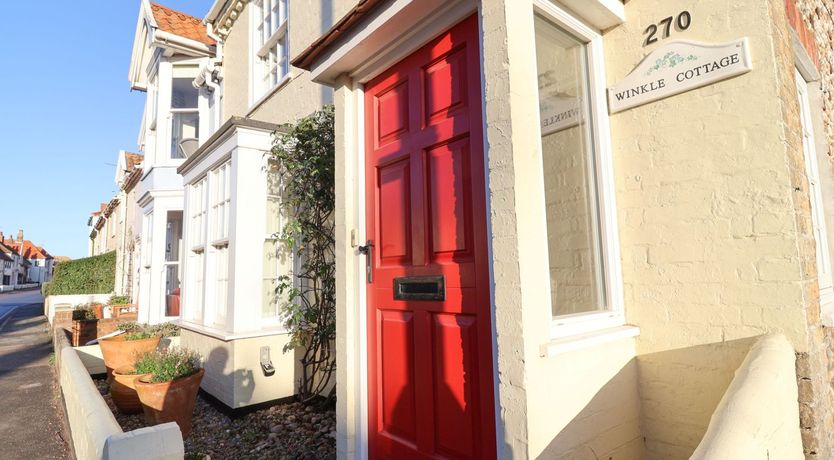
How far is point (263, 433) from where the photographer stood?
417 centimetres

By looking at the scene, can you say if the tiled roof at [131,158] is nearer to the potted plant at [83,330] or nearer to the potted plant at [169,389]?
the potted plant at [83,330]

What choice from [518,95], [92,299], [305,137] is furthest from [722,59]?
[92,299]

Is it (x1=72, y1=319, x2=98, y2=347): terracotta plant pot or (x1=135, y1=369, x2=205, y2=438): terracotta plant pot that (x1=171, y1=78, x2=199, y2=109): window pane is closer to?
(x1=72, y1=319, x2=98, y2=347): terracotta plant pot

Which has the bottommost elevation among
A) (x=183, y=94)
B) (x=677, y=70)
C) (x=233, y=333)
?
(x=233, y=333)

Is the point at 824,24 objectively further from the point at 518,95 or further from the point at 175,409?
the point at 175,409

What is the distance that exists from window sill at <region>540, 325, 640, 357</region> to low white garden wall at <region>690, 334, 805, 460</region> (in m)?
0.58

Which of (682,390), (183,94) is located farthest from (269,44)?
(682,390)

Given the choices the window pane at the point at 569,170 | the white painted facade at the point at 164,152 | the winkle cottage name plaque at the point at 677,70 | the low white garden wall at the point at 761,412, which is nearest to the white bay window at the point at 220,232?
the white painted facade at the point at 164,152

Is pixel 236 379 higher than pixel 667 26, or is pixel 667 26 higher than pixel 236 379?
pixel 667 26

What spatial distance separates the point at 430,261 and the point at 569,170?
102 centimetres

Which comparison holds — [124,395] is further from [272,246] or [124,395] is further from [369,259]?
[369,259]

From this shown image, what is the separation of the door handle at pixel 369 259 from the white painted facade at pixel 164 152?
22.4 feet

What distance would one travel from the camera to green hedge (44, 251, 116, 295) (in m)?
16.9

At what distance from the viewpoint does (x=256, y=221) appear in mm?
4965
